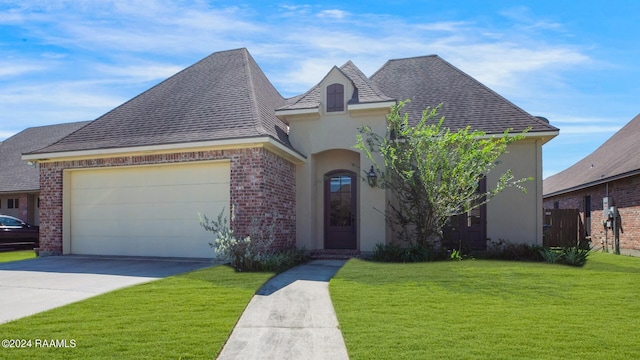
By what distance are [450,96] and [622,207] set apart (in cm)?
833

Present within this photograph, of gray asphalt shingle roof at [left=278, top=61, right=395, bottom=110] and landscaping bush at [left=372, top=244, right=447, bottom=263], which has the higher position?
gray asphalt shingle roof at [left=278, top=61, right=395, bottom=110]

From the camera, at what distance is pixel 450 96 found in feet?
48.8

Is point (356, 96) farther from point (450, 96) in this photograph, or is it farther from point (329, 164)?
point (450, 96)

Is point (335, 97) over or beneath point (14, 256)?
over

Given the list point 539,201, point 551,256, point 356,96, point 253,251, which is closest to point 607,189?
point 539,201

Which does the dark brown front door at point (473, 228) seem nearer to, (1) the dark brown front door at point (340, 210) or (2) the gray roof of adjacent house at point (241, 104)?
(2) the gray roof of adjacent house at point (241, 104)

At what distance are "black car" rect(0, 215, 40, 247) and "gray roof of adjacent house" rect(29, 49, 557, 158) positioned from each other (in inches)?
215

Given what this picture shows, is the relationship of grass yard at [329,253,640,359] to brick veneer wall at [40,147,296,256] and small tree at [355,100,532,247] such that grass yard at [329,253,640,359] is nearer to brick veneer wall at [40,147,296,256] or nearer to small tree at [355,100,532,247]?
small tree at [355,100,532,247]

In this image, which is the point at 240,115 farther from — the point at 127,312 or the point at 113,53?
the point at 127,312

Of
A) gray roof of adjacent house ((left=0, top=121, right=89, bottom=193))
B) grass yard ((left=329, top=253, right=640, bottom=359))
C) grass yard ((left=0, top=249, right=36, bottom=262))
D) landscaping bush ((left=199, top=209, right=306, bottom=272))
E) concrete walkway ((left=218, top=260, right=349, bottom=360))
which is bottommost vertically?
grass yard ((left=0, top=249, right=36, bottom=262))

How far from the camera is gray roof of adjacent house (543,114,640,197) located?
17.2 meters

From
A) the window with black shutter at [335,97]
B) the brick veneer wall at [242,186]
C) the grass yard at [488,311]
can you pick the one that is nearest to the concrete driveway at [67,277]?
the brick veneer wall at [242,186]

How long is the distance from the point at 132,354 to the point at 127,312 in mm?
1698

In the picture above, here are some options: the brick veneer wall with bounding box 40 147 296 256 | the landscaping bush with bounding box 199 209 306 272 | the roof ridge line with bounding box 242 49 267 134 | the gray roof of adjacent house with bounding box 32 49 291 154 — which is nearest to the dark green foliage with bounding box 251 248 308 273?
the landscaping bush with bounding box 199 209 306 272
